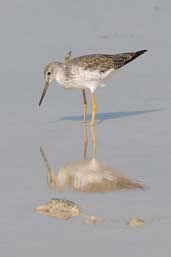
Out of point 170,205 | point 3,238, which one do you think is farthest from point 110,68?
point 3,238

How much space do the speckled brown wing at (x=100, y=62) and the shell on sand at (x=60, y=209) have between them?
388 cm

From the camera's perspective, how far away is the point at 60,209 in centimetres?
847

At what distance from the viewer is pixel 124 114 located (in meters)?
12.1

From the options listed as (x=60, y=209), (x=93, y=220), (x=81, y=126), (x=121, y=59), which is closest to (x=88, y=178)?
(x=60, y=209)

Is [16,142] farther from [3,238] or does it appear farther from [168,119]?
[3,238]

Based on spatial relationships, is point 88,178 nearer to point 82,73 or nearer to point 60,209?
point 60,209

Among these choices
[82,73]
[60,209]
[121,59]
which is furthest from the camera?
[121,59]

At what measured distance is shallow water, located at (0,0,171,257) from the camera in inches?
311

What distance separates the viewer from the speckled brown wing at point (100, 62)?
39.9 feet

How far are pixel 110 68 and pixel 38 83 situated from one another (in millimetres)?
1341

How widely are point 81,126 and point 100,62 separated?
1.05m

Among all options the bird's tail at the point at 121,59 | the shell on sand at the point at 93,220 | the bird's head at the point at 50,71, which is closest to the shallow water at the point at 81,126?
the shell on sand at the point at 93,220

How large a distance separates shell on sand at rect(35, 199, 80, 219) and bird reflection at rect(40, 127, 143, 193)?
624 mm

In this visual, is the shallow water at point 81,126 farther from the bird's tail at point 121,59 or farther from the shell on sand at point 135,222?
the bird's tail at point 121,59
